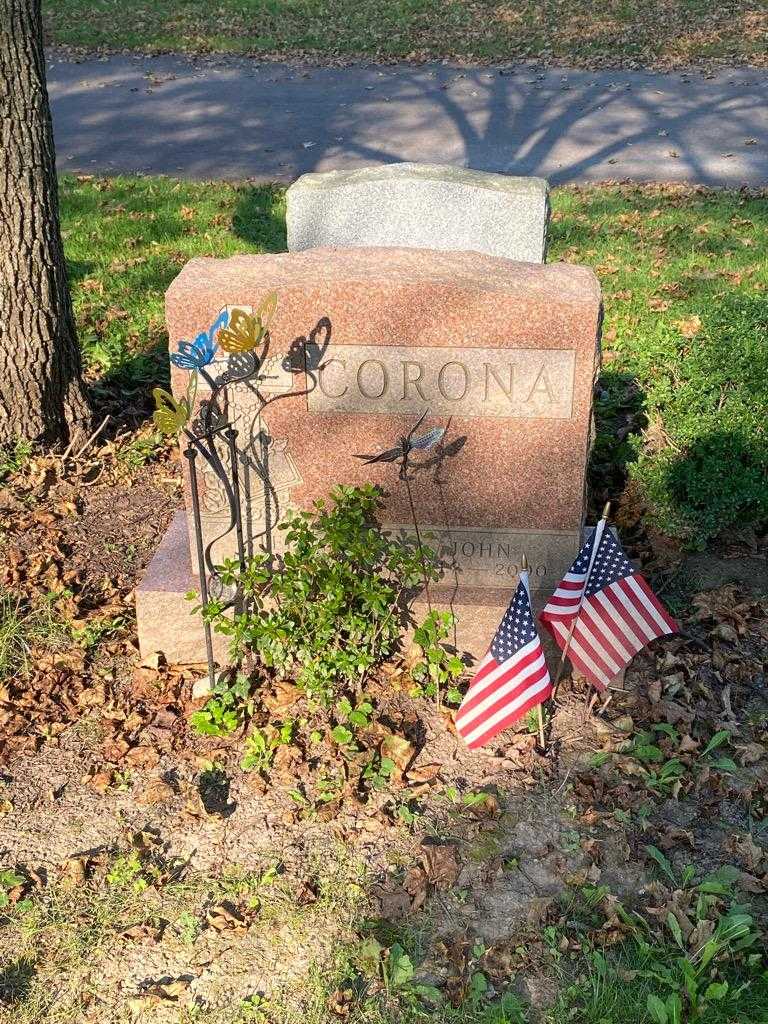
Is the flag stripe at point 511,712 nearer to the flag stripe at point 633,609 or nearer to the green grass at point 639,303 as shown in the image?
the flag stripe at point 633,609

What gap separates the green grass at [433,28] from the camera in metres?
15.7

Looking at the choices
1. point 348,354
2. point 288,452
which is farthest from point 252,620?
point 348,354

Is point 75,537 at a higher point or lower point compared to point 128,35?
lower

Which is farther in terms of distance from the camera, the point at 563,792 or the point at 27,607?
the point at 27,607

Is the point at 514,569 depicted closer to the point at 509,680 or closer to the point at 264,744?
the point at 509,680

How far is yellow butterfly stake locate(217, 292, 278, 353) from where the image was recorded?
3.74m

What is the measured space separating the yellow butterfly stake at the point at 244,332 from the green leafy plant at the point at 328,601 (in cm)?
74

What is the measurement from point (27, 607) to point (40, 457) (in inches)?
48.2

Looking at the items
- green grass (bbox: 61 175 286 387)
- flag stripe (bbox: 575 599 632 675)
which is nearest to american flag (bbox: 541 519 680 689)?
flag stripe (bbox: 575 599 632 675)

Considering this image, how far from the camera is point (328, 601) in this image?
13.3ft

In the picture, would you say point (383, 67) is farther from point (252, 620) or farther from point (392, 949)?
point (392, 949)

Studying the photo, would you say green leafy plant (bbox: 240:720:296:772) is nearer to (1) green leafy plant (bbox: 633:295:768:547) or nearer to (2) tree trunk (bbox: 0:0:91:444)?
(1) green leafy plant (bbox: 633:295:768:547)

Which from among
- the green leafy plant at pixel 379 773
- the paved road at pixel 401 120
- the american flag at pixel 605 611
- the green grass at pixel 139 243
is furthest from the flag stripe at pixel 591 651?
the paved road at pixel 401 120

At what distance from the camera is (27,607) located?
4812mm
